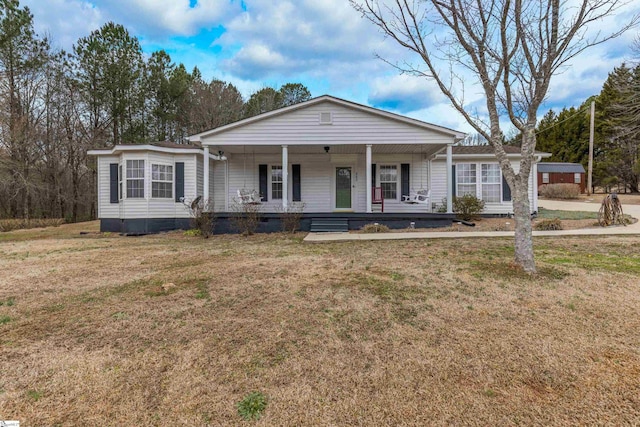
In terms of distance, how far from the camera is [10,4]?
16562mm

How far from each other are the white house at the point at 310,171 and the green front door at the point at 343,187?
0.14 feet

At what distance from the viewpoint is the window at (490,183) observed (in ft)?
44.3

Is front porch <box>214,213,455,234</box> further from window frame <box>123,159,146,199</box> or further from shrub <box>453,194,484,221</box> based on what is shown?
window frame <box>123,159,146,199</box>

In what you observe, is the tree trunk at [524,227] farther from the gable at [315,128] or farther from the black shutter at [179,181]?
the black shutter at [179,181]

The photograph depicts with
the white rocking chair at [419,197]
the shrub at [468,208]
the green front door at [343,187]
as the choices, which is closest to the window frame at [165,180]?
the green front door at [343,187]

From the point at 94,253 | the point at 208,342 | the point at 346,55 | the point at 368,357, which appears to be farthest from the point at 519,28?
the point at 94,253

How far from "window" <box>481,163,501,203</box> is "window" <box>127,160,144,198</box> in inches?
530

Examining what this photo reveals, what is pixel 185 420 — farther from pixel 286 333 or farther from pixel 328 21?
pixel 328 21

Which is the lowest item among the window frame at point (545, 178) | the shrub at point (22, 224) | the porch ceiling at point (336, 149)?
the shrub at point (22, 224)

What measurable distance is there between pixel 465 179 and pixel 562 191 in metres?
15.3

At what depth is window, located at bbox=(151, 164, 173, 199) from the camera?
1173cm

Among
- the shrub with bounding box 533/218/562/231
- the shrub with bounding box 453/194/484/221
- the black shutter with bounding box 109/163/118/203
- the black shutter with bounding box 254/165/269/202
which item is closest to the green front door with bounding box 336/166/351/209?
the black shutter with bounding box 254/165/269/202

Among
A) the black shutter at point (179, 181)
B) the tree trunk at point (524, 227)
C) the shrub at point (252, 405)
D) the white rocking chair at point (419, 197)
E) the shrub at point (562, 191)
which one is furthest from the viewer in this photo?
the shrub at point (562, 191)

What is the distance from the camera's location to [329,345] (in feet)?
9.05
